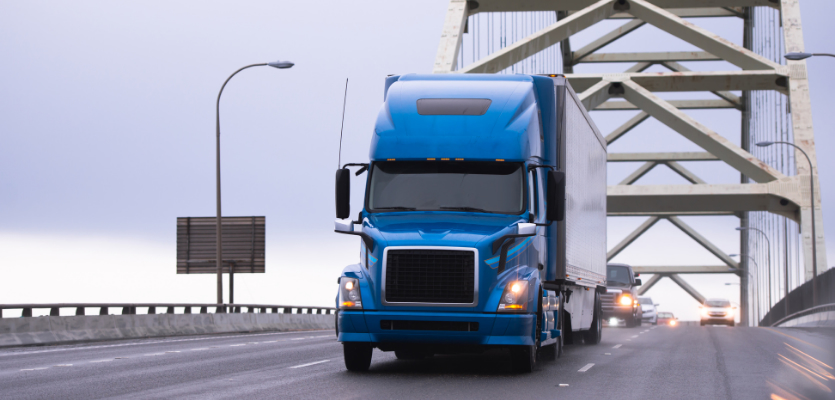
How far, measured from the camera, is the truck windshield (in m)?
13.4

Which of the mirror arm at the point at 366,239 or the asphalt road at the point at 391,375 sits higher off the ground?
the mirror arm at the point at 366,239

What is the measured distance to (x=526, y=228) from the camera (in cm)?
1307

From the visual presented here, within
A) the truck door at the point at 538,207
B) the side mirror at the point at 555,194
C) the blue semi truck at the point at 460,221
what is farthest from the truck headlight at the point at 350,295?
the side mirror at the point at 555,194

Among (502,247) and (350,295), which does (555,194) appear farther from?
(350,295)

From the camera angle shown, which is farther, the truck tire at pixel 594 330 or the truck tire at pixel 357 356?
the truck tire at pixel 594 330

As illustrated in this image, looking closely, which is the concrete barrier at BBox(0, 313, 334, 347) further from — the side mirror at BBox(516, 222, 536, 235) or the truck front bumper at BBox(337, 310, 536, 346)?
the side mirror at BBox(516, 222, 536, 235)

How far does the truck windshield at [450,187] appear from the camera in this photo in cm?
1345

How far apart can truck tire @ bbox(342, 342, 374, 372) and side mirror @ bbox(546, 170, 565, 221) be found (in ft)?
9.49

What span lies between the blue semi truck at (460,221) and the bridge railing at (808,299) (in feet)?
90.1

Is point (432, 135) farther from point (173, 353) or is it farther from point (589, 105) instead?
point (589, 105)

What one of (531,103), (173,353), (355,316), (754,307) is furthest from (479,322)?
(754,307)

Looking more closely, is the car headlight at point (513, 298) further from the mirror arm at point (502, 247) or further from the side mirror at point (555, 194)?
the side mirror at point (555, 194)

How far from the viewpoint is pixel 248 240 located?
4122 centimetres

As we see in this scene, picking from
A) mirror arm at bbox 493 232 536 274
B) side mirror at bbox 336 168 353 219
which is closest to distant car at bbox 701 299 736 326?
side mirror at bbox 336 168 353 219
